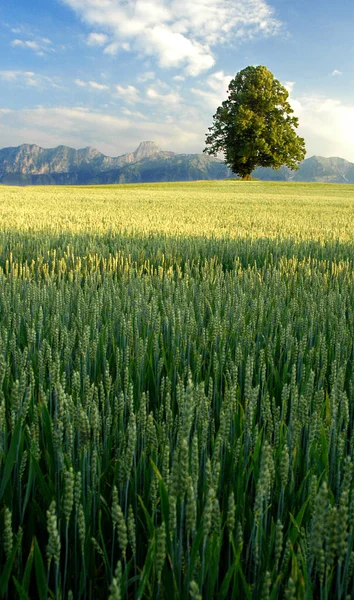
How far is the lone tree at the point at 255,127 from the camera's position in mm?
47312

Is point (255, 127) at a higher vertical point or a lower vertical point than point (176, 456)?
higher

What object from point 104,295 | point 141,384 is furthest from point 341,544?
point 104,295

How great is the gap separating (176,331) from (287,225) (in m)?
5.91

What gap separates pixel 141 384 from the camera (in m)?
1.70

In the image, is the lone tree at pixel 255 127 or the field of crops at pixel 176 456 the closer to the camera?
the field of crops at pixel 176 456

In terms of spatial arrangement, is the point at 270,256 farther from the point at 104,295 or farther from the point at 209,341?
the point at 209,341

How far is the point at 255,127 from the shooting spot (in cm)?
4731

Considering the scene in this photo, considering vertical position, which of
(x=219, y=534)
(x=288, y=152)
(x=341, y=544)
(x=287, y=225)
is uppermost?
(x=288, y=152)

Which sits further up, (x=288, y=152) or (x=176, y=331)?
(x=288, y=152)

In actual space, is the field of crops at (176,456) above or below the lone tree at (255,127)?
below

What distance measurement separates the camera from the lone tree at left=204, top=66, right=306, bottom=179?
47.3 m

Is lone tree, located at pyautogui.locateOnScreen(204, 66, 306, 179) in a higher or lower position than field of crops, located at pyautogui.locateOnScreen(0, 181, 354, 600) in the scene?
higher

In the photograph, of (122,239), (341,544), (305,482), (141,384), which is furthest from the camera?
(122,239)

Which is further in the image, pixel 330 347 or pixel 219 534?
pixel 330 347
